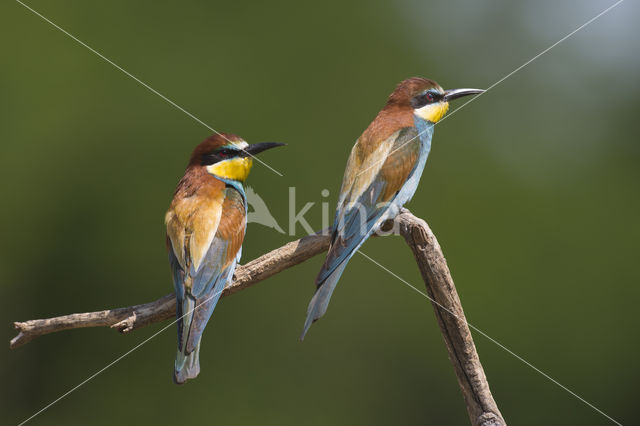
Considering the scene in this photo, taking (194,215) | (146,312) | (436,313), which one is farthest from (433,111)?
(146,312)

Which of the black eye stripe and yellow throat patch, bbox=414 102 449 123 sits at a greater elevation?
yellow throat patch, bbox=414 102 449 123

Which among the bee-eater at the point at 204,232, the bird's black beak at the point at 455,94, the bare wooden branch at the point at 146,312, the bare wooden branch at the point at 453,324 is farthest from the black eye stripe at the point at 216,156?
the bird's black beak at the point at 455,94

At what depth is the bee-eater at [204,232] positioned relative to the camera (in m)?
2.06

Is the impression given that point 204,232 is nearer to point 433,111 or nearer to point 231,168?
point 231,168

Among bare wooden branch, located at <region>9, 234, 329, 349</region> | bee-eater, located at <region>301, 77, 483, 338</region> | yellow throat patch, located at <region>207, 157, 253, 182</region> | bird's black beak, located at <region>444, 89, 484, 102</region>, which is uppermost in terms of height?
bird's black beak, located at <region>444, 89, 484, 102</region>

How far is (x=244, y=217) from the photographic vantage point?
7.98ft

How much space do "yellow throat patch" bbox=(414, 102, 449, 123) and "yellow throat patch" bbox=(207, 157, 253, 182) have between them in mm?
784

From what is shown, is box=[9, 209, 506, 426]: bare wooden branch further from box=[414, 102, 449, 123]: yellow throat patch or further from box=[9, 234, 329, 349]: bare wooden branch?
box=[414, 102, 449, 123]: yellow throat patch

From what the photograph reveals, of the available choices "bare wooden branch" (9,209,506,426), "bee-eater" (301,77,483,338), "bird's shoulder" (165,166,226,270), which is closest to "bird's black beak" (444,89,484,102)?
"bee-eater" (301,77,483,338)

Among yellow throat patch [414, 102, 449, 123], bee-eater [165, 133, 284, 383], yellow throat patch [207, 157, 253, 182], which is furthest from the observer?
yellow throat patch [414, 102, 449, 123]

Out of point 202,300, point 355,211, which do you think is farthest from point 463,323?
point 202,300

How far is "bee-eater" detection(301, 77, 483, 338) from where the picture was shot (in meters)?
2.38

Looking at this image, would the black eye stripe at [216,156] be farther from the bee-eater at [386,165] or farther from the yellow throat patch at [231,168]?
the bee-eater at [386,165]

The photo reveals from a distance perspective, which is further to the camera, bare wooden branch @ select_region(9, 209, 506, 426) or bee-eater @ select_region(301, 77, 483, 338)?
bee-eater @ select_region(301, 77, 483, 338)
